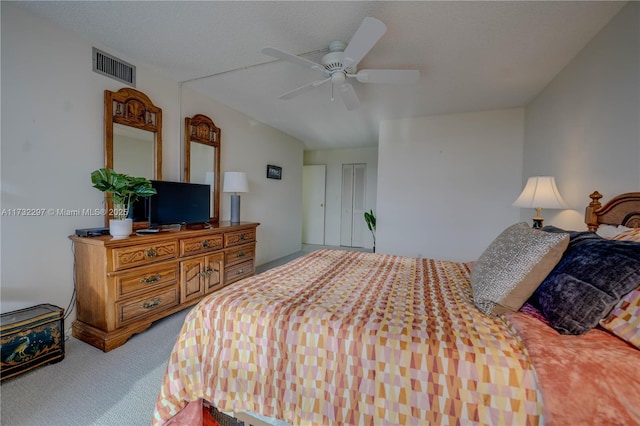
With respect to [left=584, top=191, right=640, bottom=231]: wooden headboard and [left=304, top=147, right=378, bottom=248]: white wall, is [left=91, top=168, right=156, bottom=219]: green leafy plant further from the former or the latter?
[left=304, top=147, right=378, bottom=248]: white wall

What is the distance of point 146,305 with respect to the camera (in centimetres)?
211

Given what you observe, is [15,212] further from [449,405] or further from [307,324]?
[449,405]

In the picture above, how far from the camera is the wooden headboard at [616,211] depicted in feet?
4.66

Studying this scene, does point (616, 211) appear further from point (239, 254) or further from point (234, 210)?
point (234, 210)

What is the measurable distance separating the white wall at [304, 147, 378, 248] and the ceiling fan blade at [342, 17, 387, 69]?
4.15m

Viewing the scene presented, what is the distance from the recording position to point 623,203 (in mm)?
1503

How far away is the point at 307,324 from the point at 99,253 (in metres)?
1.80

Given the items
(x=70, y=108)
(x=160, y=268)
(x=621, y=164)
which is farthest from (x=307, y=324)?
(x=70, y=108)

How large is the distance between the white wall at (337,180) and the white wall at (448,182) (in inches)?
73.2

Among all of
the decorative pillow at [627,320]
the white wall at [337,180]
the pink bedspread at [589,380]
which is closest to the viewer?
the pink bedspread at [589,380]

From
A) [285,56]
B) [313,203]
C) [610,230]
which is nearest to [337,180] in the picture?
[313,203]

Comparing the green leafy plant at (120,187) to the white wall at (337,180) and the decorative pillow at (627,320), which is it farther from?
the white wall at (337,180)

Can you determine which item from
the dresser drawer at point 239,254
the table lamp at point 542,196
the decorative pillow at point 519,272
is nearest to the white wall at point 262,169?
the dresser drawer at point 239,254

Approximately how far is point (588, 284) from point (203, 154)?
349 centimetres
